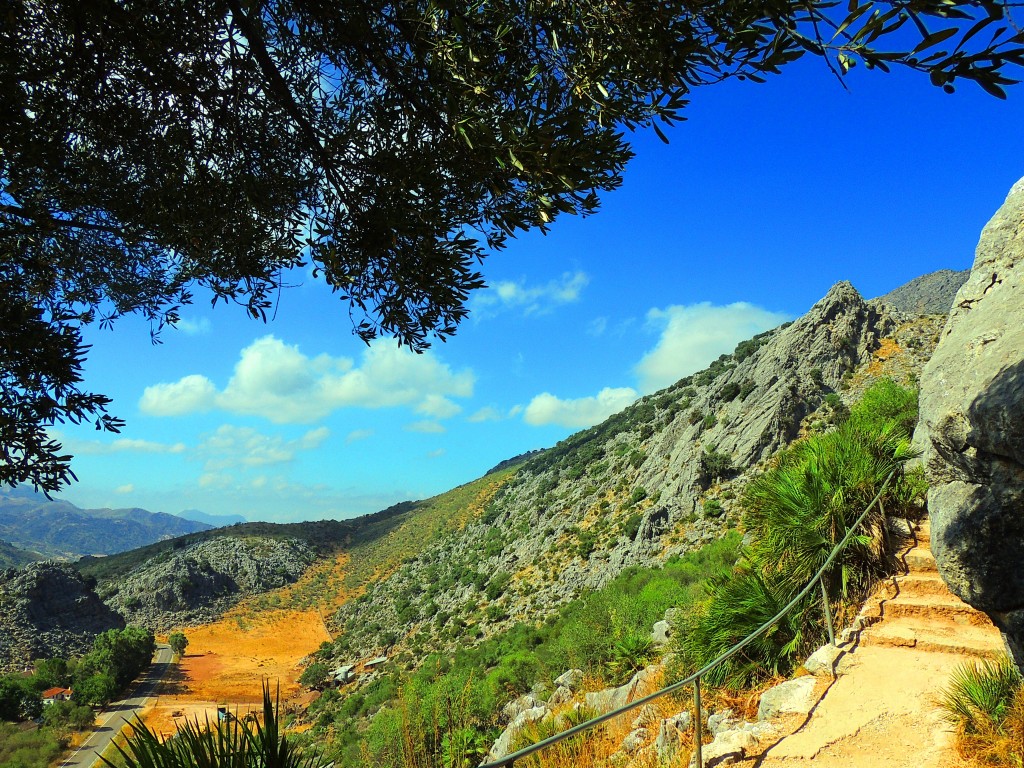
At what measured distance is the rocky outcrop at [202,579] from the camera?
61938mm

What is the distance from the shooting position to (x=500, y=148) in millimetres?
4180

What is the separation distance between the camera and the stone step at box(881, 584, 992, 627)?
691 centimetres

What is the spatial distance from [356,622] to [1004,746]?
5004 cm

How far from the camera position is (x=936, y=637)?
671 centimetres

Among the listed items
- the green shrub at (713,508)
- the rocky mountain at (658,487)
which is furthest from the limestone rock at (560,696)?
the green shrub at (713,508)

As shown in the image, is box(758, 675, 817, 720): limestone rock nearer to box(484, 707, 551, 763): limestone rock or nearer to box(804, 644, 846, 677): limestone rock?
box(804, 644, 846, 677): limestone rock

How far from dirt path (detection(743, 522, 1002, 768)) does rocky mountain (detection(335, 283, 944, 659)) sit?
1806 cm

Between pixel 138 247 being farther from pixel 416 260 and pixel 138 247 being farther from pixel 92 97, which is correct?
pixel 416 260

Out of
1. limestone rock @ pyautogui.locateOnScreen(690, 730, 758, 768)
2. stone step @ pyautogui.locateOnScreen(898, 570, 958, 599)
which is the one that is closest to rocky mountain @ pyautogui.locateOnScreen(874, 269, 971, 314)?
stone step @ pyautogui.locateOnScreen(898, 570, 958, 599)

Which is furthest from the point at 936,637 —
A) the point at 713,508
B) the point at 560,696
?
the point at 713,508

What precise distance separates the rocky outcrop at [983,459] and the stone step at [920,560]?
9.90ft

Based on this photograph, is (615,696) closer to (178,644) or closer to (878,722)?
(878,722)

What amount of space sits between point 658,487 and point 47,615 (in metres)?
55.0

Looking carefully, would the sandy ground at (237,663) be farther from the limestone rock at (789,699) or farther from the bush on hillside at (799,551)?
the limestone rock at (789,699)
